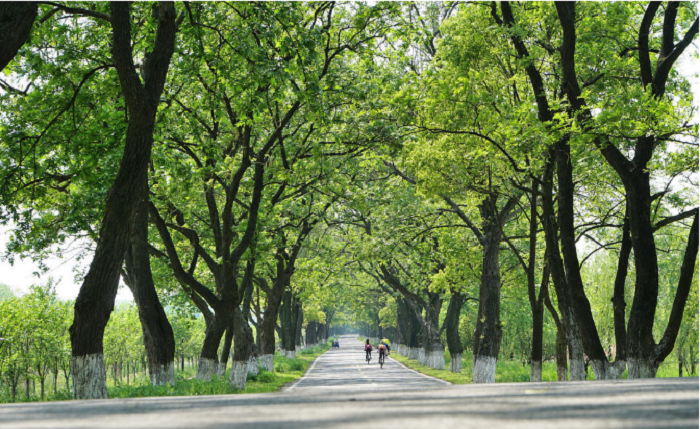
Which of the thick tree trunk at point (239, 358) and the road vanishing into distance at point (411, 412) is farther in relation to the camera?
the thick tree trunk at point (239, 358)

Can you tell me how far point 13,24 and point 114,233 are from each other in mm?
3432

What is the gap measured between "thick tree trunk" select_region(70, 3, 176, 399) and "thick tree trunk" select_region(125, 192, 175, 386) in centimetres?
575

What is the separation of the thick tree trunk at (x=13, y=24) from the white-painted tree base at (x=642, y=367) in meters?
12.5

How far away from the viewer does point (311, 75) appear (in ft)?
41.2

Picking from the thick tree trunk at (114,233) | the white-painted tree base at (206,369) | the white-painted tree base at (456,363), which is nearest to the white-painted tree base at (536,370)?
the white-painted tree base at (206,369)

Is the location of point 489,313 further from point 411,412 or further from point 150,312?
point 411,412

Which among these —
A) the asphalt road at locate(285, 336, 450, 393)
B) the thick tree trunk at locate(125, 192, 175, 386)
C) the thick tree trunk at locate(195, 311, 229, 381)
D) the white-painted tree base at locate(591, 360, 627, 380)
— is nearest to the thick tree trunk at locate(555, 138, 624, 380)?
the white-painted tree base at locate(591, 360, 627, 380)

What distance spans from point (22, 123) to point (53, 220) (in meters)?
3.89

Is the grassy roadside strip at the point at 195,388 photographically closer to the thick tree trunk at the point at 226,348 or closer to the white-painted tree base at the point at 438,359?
the thick tree trunk at the point at 226,348

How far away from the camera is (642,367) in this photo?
12656mm

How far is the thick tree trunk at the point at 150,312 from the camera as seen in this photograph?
A: 16.5m

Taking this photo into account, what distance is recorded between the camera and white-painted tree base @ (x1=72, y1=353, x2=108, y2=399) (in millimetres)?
9984

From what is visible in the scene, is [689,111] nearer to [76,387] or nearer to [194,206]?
[76,387]

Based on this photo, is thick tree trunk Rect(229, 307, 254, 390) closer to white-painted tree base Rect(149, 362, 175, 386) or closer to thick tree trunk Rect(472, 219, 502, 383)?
white-painted tree base Rect(149, 362, 175, 386)
